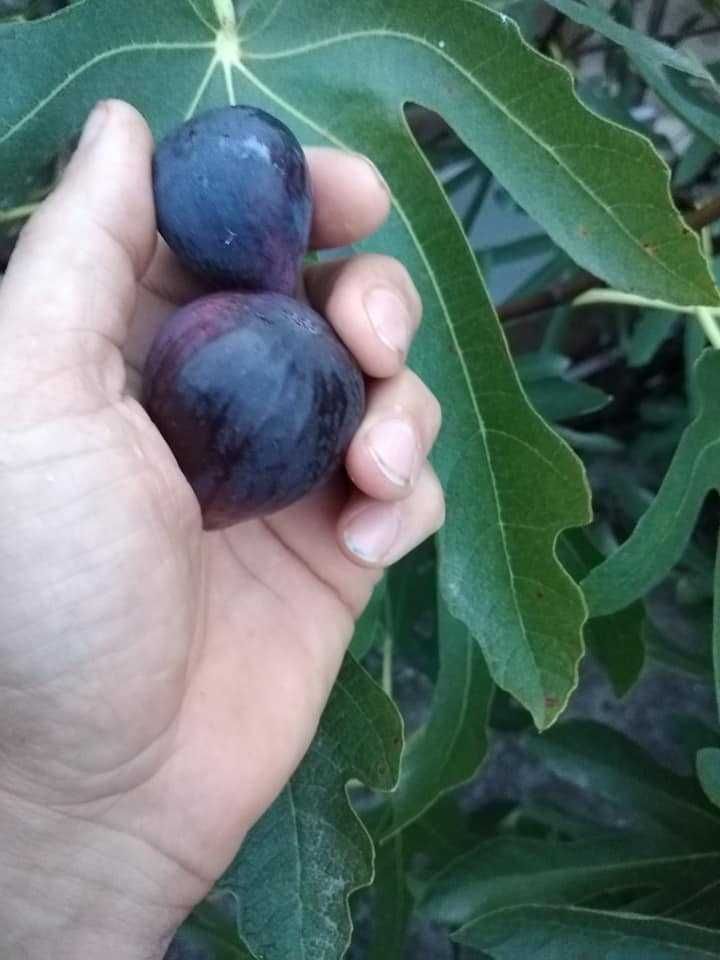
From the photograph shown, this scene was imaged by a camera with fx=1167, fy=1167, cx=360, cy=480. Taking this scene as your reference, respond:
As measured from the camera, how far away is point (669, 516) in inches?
35.3

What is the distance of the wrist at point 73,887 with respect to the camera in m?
0.79

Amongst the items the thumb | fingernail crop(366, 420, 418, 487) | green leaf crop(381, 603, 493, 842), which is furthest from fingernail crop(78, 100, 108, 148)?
green leaf crop(381, 603, 493, 842)

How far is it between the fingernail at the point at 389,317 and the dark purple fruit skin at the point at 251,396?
6cm

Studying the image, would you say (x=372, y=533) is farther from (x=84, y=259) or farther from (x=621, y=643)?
(x=621, y=643)

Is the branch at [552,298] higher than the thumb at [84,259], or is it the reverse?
the thumb at [84,259]

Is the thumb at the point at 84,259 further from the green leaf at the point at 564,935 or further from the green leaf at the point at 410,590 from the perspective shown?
the green leaf at the point at 410,590

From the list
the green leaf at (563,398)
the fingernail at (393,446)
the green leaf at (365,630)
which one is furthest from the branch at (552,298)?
the fingernail at (393,446)

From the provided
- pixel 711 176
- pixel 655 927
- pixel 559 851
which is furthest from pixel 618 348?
pixel 655 927

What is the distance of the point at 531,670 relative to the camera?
2.64 feet

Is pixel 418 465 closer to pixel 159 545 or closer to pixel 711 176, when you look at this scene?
pixel 159 545

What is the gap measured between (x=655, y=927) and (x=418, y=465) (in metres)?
0.50

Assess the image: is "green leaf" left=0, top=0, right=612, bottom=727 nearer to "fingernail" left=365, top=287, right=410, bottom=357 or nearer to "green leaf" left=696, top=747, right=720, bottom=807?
"fingernail" left=365, top=287, right=410, bottom=357

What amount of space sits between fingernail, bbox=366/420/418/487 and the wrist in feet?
1.02

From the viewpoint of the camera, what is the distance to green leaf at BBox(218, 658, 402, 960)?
0.84 metres
